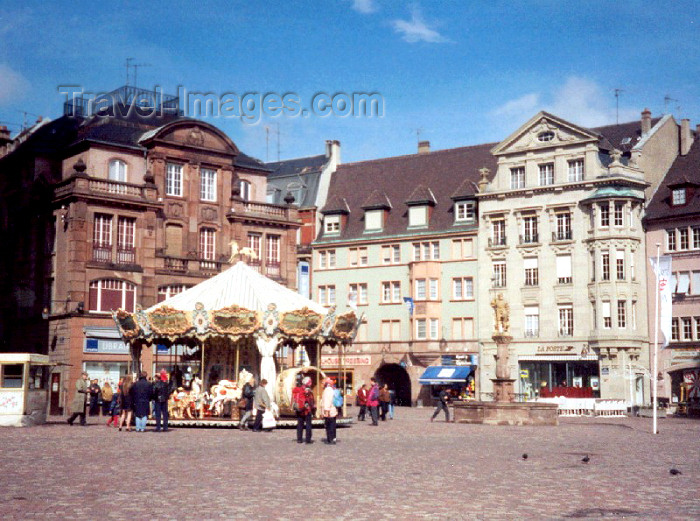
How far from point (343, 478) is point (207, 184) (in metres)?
43.8

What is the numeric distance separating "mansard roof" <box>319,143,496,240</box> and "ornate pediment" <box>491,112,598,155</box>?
145 inches

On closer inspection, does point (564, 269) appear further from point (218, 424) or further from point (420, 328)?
point (218, 424)

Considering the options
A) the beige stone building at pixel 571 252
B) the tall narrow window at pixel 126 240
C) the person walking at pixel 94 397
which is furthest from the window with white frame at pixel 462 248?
the person walking at pixel 94 397

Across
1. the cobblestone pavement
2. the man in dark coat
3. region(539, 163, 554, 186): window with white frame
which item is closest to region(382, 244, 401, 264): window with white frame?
region(539, 163, 554, 186): window with white frame

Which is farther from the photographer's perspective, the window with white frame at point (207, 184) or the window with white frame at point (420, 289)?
the window with white frame at point (420, 289)

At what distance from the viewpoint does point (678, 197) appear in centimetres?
6344

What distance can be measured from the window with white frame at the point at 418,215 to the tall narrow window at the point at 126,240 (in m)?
21.8

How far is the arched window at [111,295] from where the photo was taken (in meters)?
53.8

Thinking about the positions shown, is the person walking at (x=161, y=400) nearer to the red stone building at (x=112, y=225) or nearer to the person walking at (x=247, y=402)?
the person walking at (x=247, y=402)

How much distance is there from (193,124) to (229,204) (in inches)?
191

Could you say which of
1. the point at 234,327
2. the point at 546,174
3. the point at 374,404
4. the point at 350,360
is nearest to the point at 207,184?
the point at 350,360

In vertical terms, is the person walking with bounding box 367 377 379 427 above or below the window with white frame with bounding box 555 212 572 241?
below

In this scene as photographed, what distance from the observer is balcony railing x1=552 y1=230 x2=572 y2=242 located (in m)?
64.9

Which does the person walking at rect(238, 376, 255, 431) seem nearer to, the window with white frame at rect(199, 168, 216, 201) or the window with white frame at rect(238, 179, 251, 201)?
the window with white frame at rect(199, 168, 216, 201)
